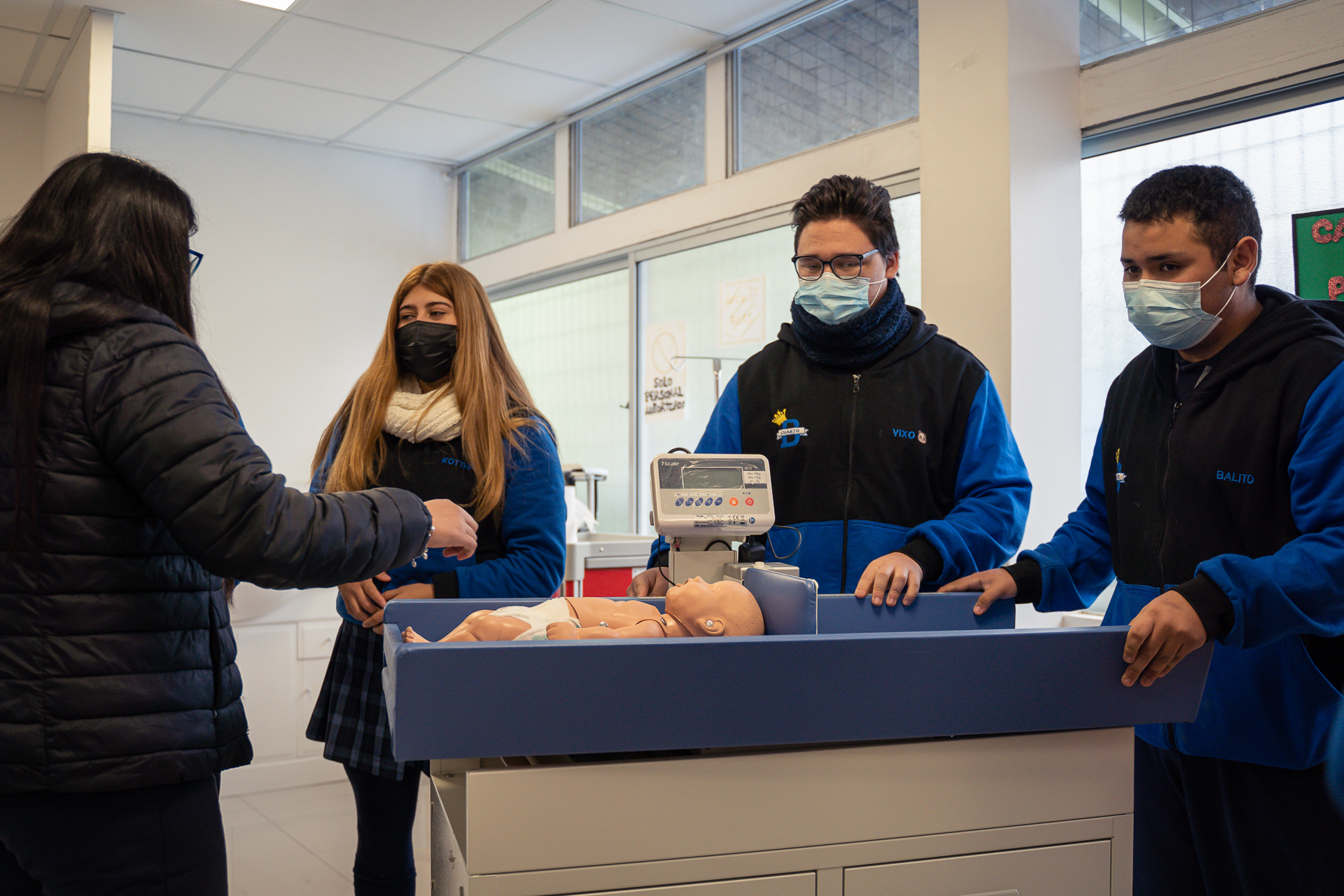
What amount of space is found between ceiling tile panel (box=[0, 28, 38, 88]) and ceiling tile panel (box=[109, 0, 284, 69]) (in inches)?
12.7

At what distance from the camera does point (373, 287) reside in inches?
217

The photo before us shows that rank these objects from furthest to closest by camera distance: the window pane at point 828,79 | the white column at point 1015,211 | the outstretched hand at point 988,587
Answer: the window pane at point 828,79 < the white column at point 1015,211 < the outstretched hand at point 988,587

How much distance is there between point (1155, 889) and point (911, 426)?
0.78 m

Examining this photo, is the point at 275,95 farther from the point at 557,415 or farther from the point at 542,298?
the point at 557,415

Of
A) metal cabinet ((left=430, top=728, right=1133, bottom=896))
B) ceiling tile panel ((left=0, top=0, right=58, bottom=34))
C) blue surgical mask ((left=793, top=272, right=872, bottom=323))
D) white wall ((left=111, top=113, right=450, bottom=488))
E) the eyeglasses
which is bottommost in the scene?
metal cabinet ((left=430, top=728, right=1133, bottom=896))

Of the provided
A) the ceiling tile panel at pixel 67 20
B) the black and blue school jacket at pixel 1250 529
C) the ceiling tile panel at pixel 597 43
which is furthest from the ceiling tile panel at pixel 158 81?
the black and blue school jacket at pixel 1250 529

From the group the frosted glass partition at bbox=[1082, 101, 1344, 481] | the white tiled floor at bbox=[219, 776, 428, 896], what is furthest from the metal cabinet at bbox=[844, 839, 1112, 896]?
the white tiled floor at bbox=[219, 776, 428, 896]

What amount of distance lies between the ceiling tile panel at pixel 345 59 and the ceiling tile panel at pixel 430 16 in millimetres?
82

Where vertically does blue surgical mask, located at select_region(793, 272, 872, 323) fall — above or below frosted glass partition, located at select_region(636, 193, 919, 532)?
below

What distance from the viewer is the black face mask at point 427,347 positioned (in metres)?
1.87

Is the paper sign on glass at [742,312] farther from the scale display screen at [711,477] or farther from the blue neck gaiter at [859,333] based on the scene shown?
the scale display screen at [711,477]

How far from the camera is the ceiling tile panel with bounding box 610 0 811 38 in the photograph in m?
3.56

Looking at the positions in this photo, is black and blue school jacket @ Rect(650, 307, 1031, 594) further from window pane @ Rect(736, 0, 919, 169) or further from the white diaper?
window pane @ Rect(736, 0, 919, 169)

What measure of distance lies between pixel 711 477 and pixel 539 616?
1.16 feet
